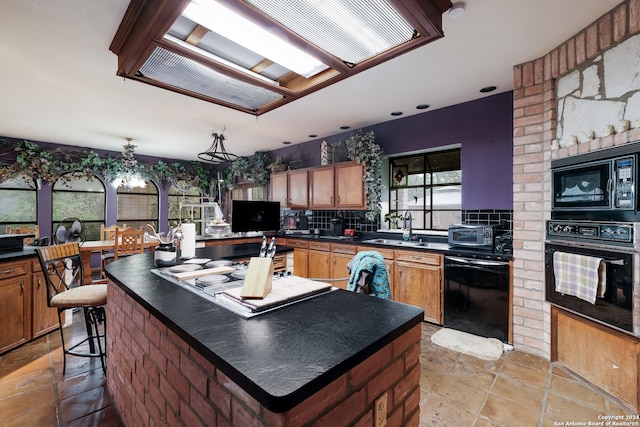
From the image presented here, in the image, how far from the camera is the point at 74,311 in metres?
3.76

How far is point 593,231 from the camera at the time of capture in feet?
7.08

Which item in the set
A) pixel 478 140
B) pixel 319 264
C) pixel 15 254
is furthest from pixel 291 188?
pixel 15 254

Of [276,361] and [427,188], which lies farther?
[427,188]

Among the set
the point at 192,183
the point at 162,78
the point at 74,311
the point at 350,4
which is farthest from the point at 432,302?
the point at 192,183

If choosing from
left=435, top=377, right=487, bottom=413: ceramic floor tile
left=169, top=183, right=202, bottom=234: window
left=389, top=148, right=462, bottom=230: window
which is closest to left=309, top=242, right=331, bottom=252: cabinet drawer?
left=389, top=148, right=462, bottom=230: window

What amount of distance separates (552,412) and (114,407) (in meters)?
2.84

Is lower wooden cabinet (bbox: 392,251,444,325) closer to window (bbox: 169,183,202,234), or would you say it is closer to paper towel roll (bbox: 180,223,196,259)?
paper towel roll (bbox: 180,223,196,259)

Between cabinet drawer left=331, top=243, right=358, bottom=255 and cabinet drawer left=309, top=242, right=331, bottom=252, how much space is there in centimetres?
10

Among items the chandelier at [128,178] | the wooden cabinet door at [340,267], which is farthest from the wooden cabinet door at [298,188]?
the chandelier at [128,178]

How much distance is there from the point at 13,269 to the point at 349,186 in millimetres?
3792

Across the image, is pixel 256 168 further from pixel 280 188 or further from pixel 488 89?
pixel 488 89

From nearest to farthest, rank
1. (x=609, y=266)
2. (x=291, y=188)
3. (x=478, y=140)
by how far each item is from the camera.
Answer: (x=609, y=266) < (x=478, y=140) < (x=291, y=188)

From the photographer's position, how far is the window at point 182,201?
7.16 meters

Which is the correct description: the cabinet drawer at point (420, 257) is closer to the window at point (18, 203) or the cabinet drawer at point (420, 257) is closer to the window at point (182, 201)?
the window at point (182, 201)
